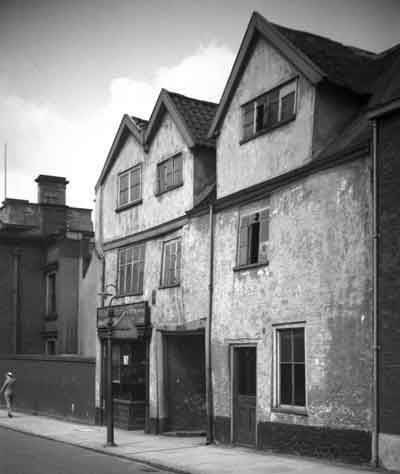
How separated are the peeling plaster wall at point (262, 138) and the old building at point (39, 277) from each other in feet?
56.8

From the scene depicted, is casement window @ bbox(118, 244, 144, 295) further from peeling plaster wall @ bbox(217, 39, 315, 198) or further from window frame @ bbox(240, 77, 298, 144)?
window frame @ bbox(240, 77, 298, 144)

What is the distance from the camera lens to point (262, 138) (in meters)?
17.6

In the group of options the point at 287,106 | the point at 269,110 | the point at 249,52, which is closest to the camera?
the point at 287,106

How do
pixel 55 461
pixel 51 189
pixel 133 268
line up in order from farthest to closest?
1. pixel 51 189
2. pixel 133 268
3. pixel 55 461

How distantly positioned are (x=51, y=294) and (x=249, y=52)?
21.1 m

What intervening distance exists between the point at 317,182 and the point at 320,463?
568cm

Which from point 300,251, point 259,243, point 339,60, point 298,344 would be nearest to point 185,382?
point 259,243

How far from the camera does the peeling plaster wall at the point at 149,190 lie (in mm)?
21109

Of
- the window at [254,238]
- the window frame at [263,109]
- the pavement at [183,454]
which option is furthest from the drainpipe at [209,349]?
the window frame at [263,109]

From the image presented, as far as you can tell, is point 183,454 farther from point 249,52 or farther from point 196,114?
point 196,114

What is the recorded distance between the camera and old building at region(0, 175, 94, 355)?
34812 millimetres

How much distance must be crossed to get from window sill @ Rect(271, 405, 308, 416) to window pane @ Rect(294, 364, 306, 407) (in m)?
0.14

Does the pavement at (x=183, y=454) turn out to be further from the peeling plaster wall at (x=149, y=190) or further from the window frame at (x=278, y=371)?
the peeling plaster wall at (x=149, y=190)

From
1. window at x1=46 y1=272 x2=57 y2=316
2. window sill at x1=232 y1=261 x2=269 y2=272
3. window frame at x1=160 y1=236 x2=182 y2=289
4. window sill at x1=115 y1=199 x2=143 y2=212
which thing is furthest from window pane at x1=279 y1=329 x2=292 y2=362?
window at x1=46 y1=272 x2=57 y2=316
